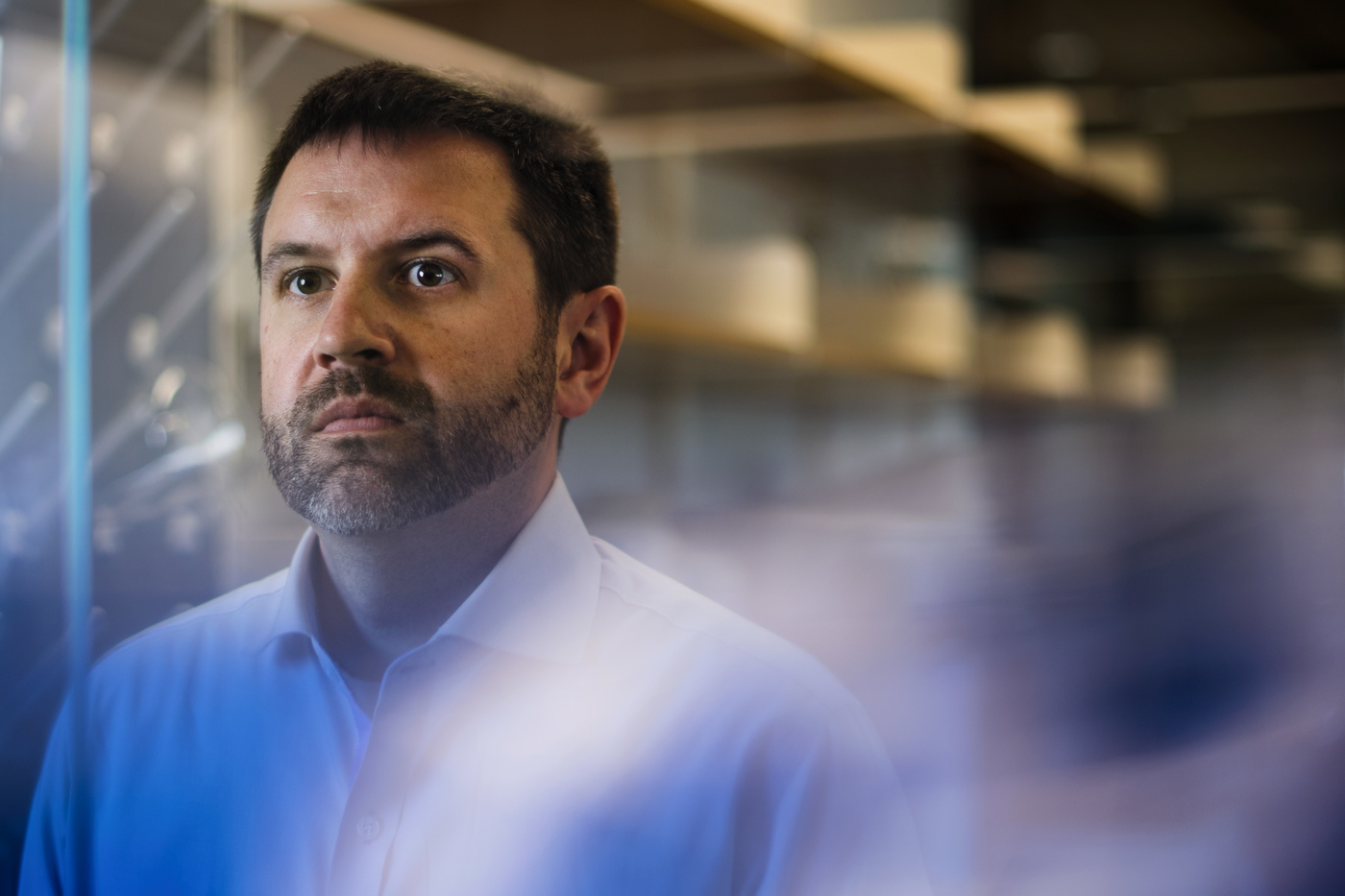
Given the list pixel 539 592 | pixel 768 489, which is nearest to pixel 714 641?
pixel 539 592

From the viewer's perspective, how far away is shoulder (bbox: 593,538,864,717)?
0.28 m

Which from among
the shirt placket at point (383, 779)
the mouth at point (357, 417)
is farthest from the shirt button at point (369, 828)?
the mouth at point (357, 417)

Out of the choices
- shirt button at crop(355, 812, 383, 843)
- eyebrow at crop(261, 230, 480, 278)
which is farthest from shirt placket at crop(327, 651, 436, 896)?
eyebrow at crop(261, 230, 480, 278)

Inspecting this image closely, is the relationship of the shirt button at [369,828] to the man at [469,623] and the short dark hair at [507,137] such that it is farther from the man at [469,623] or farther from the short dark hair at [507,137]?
the short dark hair at [507,137]

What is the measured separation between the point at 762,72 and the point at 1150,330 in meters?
0.53

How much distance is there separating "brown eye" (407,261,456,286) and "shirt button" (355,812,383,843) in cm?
14

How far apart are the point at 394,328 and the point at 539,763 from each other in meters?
0.11

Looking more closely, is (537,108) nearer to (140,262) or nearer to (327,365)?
(327,365)

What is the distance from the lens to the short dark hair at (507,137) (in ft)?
0.87

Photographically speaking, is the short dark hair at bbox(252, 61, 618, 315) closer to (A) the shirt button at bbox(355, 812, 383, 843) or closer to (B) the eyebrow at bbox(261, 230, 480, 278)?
(B) the eyebrow at bbox(261, 230, 480, 278)

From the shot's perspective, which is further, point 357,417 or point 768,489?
point 768,489

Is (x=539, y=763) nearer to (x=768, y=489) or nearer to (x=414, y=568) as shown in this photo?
(x=414, y=568)

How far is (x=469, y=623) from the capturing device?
0.94 feet

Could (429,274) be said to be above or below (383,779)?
above
